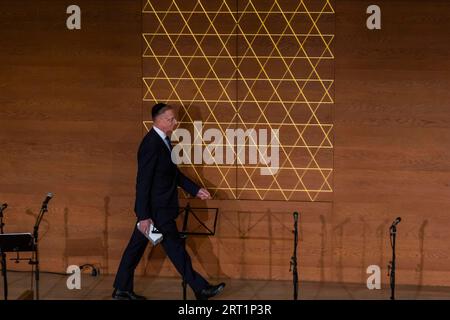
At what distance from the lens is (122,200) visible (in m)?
6.32

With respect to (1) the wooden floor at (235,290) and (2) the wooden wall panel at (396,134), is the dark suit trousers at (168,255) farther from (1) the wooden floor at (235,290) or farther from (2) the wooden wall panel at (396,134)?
(2) the wooden wall panel at (396,134)

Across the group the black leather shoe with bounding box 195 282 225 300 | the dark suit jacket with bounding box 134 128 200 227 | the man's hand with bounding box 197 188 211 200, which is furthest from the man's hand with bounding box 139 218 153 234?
the black leather shoe with bounding box 195 282 225 300

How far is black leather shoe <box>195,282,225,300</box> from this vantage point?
223 inches

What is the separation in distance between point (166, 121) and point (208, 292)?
49.3 inches

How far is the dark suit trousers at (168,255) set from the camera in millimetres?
5629

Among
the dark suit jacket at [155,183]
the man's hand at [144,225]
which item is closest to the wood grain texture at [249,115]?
the dark suit jacket at [155,183]

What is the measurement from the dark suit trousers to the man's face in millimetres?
662

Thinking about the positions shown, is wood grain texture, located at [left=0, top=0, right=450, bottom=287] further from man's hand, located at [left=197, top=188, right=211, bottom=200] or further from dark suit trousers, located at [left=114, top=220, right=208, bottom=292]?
dark suit trousers, located at [left=114, top=220, right=208, bottom=292]

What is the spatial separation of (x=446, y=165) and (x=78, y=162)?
2819 mm

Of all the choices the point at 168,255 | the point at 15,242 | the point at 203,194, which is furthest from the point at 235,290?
the point at 15,242

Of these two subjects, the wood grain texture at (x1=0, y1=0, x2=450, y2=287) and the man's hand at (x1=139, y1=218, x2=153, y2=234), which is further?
the wood grain texture at (x1=0, y1=0, x2=450, y2=287)

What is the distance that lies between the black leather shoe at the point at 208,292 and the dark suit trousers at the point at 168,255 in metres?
0.03

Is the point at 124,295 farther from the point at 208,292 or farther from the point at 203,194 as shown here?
the point at 203,194

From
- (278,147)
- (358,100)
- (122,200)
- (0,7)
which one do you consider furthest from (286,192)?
(0,7)
